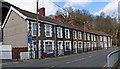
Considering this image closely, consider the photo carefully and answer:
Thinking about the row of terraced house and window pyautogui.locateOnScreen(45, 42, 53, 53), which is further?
window pyautogui.locateOnScreen(45, 42, 53, 53)

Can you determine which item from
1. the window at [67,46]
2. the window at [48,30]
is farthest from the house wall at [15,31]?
the window at [67,46]

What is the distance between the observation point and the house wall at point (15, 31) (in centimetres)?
3912

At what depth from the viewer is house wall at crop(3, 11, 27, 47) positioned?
39.1 metres

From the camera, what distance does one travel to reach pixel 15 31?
40.2 m

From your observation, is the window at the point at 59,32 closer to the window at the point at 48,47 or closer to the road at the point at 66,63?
the window at the point at 48,47

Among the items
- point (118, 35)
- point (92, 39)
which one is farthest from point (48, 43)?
point (118, 35)

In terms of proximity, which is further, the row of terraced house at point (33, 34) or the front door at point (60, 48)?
the front door at point (60, 48)

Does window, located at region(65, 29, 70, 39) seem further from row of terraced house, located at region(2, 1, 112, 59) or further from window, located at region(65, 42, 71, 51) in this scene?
window, located at region(65, 42, 71, 51)

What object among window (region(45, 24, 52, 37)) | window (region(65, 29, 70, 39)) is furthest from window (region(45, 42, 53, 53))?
window (region(65, 29, 70, 39))

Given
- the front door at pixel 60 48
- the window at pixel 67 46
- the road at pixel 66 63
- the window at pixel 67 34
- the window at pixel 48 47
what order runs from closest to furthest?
the road at pixel 66 63
the window at pixel 48 47
the front door at pixel 60 48
the window at pixel 67 46
the window at pixel 67 34

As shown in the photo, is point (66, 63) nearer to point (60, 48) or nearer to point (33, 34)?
point (33, 34)

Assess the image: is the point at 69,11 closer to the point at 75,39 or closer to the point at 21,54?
the point at 75,39

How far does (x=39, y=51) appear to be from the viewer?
40125mm

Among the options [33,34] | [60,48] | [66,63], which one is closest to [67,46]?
[60,48]
